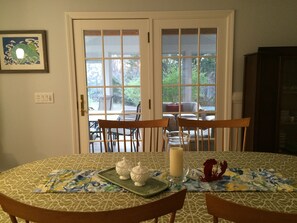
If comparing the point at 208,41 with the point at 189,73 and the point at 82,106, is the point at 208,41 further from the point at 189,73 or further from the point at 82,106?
the point at 82,106

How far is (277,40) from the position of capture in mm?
2812

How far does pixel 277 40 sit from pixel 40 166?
274 cm

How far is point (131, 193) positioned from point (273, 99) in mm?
2028

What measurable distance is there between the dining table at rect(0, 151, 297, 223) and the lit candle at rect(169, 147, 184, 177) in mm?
108

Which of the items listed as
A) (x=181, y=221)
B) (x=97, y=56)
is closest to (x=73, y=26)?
(x=97, y=56)

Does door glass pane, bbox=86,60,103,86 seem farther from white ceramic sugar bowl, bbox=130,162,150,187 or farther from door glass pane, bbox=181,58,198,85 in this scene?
white ceramic sugar bowl, bbox=130,162,150,187

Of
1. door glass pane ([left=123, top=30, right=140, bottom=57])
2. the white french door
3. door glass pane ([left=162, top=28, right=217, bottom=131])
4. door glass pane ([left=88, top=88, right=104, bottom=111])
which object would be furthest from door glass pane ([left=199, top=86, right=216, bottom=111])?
door glass pane ([left=88, top=88, right=104, bottom=111])

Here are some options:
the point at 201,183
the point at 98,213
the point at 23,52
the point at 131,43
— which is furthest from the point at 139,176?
the point at 23,52

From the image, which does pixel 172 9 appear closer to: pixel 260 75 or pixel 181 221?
pixel 260 75

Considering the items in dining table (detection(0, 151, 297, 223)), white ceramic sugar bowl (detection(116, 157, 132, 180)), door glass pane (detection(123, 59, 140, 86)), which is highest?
door glass pane (detection(123, 59, 140, 86))

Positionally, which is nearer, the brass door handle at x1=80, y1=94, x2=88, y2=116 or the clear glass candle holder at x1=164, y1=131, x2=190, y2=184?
the clear glass candle holder at x1=164, y1=131, x2=190, y2=184

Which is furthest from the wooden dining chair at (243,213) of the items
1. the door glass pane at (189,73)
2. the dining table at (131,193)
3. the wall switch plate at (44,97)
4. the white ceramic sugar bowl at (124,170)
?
the wall switch plate at (44,97)

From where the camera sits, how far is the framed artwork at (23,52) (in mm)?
2771

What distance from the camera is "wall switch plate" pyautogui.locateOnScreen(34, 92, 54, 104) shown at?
2.88 meters
